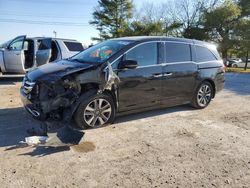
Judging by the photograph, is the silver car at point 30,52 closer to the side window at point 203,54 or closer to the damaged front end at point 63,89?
the side window at point 203,54

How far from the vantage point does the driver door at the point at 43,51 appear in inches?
446

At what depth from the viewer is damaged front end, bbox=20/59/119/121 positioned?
493 centimetres

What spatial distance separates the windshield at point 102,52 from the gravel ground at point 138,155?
1.33 meters

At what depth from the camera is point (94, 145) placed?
14.7ft

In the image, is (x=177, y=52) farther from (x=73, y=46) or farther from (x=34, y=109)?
(x=73, y=46)

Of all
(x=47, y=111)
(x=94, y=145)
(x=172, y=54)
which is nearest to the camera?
(x=94, y=145)

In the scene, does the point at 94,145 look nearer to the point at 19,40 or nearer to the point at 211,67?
the point at 211,67

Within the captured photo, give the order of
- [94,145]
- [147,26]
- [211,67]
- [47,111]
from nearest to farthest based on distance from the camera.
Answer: [94,145]
[47,111]
[211,67]
[147,26]

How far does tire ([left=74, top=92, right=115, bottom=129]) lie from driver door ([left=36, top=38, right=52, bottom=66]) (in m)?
6.72

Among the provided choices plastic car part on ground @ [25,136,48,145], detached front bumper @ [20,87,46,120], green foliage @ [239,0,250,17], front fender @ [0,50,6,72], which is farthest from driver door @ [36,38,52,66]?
green foliage @ [239,0,250,17]

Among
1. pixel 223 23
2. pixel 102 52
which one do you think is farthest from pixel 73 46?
pixel 223 23

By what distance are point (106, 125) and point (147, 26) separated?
110 feet

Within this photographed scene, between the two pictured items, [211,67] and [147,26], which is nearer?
[211,67]

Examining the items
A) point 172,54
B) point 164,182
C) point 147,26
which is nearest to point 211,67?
point 172,54
